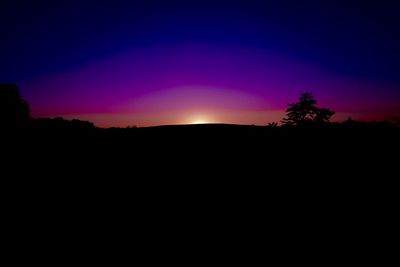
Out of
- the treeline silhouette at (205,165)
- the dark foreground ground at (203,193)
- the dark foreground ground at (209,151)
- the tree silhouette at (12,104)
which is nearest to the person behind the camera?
the dark foreground ground at (203,193)

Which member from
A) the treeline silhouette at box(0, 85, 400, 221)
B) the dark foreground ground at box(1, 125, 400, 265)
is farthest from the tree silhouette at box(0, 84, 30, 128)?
the dark foreground ground at box(1, 125, 400, 265)

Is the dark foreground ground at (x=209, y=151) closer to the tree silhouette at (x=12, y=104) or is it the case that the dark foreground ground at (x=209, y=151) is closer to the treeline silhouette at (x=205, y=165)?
the treeline silhouette at (x=205, y=165)

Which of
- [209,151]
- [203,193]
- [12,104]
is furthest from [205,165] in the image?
[12,104]

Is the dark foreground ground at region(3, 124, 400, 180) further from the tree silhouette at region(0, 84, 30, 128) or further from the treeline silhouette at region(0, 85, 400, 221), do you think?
the tree silhouette at region(0, 84, 30, 128)

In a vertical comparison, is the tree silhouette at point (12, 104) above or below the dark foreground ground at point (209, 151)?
above

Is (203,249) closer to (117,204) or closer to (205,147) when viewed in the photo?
(117,204)

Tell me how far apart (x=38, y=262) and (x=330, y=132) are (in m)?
9.37

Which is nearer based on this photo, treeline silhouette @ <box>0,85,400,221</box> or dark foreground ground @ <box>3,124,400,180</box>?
treeline silhouette @ <box>0,85,400,221</box>

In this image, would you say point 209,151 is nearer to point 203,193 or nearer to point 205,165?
point 205,165

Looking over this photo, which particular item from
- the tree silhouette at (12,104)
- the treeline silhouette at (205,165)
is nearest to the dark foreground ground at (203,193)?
the treeline silhouette at (205,165)

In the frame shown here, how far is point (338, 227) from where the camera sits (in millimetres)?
4129

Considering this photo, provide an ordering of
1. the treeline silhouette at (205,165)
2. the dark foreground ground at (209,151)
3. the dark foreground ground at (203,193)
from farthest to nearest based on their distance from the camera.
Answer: the dark foreground ground at (209,151) → the treeline silhouette at (205,165) → the dark foreground ground at (203,193)

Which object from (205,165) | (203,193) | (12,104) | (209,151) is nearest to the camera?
(203,193)

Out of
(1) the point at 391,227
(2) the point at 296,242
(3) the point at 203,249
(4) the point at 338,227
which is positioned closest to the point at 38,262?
(3) the point at 203,249
